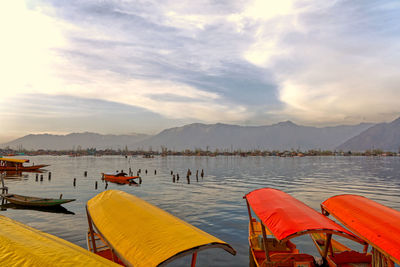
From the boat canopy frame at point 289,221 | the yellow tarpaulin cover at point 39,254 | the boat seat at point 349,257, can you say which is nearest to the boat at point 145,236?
the yellow tarpaulin cover at point 39,254

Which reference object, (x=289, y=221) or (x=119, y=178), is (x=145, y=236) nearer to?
(x=289, y=221)

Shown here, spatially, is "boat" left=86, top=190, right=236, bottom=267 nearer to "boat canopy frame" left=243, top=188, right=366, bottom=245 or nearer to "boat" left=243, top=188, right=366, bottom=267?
"boat canopy frame" left=243, top=188, right=366, bottom=245

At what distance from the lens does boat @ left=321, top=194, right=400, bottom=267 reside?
894 cm

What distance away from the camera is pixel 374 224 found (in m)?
10.6

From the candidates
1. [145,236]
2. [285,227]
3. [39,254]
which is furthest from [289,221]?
[39,254]

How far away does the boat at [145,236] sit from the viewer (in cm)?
734

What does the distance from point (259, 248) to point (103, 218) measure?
28.6ft

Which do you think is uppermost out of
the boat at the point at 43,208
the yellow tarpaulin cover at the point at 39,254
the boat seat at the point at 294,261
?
the yellow tarpaulin cover at the point at 39,254

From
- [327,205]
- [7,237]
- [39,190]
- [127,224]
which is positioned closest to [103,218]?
[127,224]

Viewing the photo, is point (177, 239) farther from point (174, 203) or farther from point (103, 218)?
point (174, 203)

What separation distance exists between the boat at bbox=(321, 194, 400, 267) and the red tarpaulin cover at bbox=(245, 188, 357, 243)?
866 millimetres

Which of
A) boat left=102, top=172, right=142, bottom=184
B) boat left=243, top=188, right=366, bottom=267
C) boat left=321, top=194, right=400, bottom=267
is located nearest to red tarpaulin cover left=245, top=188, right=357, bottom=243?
boat left=243, top=188, right=366, bottom=267

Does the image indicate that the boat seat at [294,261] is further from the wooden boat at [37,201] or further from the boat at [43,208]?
the wooden boat at [37,201]

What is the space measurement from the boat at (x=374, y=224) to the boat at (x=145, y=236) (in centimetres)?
548
